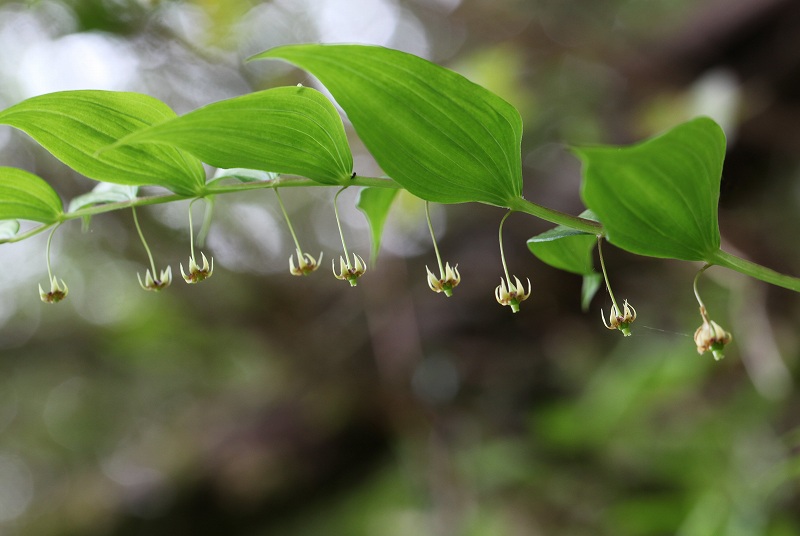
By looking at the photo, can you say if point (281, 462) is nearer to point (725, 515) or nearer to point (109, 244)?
point (109, 244)

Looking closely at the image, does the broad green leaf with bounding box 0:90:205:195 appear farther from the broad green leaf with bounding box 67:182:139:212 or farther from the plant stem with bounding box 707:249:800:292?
the plant stem with bounding box 707:249:800:292

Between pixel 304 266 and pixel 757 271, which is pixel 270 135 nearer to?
pixel 304 266

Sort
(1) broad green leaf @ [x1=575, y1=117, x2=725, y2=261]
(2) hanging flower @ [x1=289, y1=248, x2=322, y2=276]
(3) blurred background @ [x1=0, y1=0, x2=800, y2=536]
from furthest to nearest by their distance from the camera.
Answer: (3) blurred background @ [x1=0, y1=0, x2=800, y2=536]
(2) hanging flower @ [x1=289, y1=248, x2=322, y2=276]
(1) broad green leaf @ [x1=575, y1=117, x2=725, y2=261]

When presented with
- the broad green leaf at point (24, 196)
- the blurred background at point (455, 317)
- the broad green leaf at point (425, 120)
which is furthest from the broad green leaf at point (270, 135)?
the blurred background at point (455, 317)

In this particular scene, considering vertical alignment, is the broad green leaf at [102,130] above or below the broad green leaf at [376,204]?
above

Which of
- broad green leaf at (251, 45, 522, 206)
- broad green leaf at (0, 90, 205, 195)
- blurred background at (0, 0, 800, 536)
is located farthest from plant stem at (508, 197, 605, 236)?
blurred background at (0, 0, 800, 536)

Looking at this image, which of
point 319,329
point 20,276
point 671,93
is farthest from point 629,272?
point 20,276

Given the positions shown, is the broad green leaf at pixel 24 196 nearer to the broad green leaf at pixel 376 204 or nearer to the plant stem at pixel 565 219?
the broad green leaf at pixel 376 204
